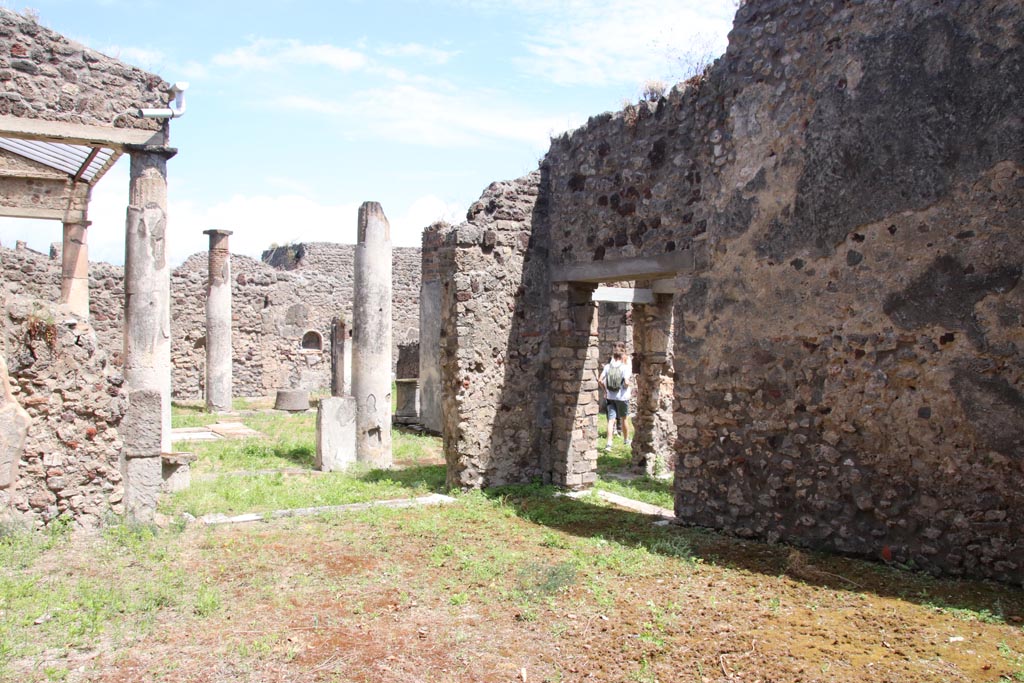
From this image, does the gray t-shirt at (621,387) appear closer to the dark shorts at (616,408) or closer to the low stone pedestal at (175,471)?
the dark shorts at (616,408)

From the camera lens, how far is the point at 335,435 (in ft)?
36.0

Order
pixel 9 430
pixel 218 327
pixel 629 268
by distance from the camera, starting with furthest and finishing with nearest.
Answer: pixel 218 327
pixel 629 268
pixel 9 430

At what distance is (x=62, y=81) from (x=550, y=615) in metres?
8.66

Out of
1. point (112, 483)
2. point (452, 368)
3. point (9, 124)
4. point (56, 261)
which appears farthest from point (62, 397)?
point (56, 261)

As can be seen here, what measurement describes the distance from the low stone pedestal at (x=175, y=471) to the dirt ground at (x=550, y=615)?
1.94m


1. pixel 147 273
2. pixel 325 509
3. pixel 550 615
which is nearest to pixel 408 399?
pixel 147 273

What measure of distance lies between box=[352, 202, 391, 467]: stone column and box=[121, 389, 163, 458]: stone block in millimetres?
4253

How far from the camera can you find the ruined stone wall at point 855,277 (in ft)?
17.9

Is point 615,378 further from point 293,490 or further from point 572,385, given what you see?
point 293,490

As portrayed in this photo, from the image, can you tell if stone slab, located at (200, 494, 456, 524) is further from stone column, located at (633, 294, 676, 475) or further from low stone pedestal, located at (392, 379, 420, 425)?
low stone pedestal, located at (392, 379, 420, 425)

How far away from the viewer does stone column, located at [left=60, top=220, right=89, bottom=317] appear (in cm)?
1277

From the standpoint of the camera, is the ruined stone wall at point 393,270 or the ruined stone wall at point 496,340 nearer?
the ruined stone wall at point 496,340

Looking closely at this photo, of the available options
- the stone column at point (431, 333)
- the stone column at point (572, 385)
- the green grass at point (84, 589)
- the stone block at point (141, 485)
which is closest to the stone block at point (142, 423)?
the stone block at point (141, 485)

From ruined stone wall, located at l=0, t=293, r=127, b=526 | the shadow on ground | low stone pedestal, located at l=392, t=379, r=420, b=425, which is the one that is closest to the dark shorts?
the shadow on ground
